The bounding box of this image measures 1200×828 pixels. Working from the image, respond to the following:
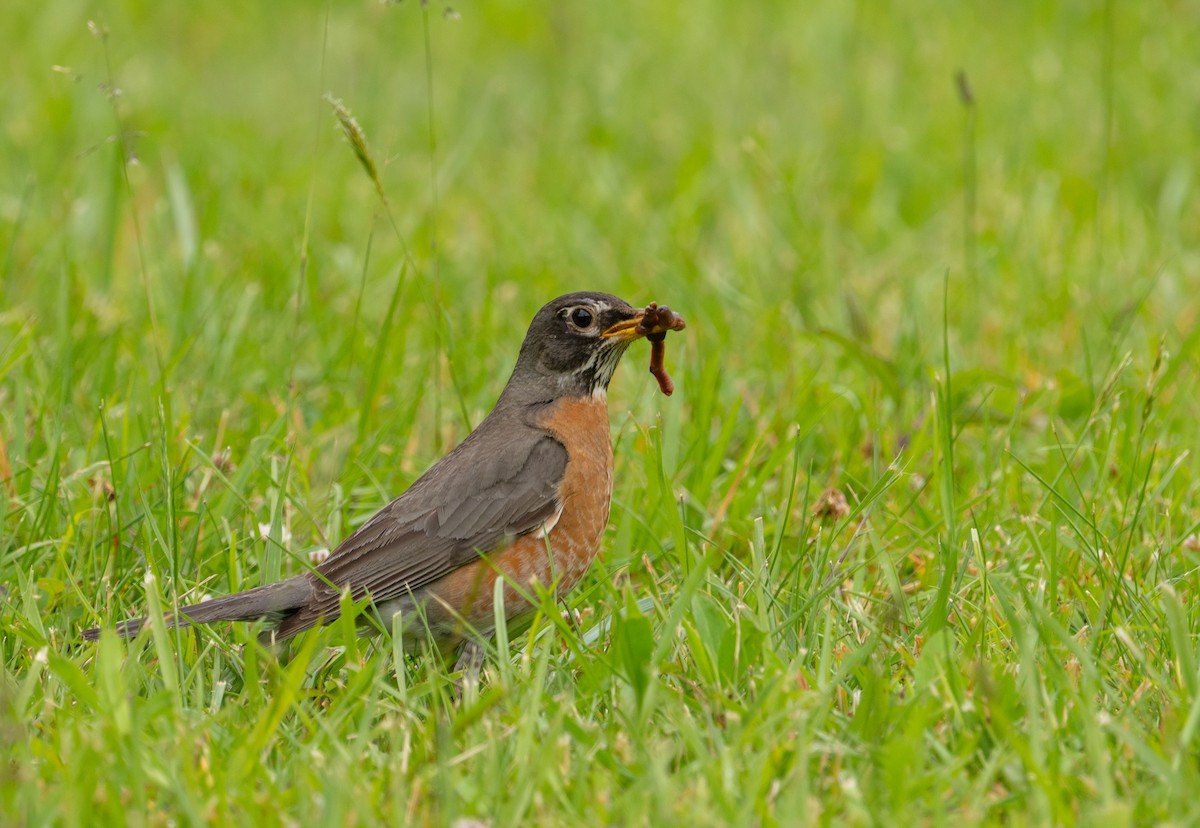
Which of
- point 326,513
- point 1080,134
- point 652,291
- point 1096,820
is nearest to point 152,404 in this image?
point 326,513

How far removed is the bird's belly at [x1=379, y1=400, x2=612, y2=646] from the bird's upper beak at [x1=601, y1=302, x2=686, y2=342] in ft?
1.32

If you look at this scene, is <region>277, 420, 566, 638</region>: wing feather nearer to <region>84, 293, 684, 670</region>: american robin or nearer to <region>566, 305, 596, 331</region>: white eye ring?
<region>84, 293, 684, 670</region>: american robin

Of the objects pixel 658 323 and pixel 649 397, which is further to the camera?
pixel 649 397

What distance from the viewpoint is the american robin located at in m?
4.18

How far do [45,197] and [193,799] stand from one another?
5.37 meters

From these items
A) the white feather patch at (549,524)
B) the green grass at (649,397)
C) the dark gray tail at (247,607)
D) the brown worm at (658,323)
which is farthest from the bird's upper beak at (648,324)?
the dark gray tail at (247,607)

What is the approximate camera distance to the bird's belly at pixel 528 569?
424 cm

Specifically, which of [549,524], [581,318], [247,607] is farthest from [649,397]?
[247,607]

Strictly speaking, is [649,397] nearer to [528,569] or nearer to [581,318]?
[581,318]

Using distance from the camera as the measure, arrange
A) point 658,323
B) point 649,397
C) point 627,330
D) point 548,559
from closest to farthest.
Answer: point 548,559 → point 658,323 → point 627,330 → point 649,397

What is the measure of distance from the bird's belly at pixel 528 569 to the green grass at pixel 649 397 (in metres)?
0.13

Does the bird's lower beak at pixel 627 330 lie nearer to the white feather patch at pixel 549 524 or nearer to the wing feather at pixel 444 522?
the wing feather at pixel 444 522

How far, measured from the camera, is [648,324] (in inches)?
184

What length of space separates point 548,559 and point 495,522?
0.64ft
